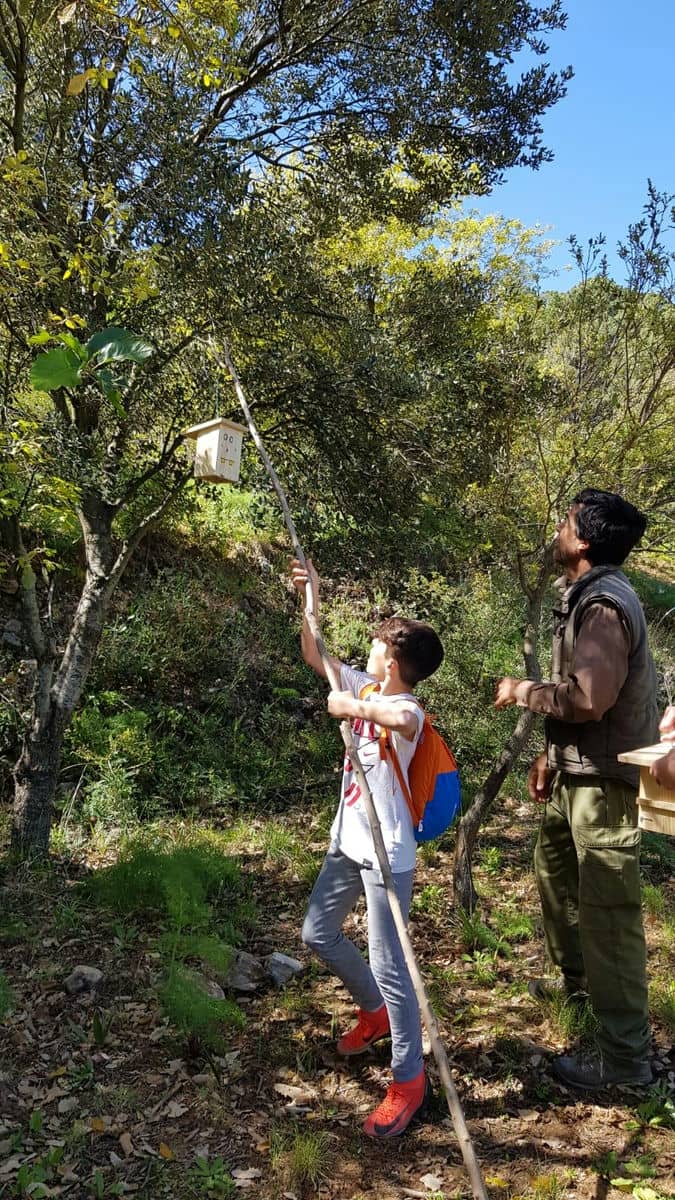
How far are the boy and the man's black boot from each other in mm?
662

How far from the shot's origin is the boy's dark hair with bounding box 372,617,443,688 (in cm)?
305

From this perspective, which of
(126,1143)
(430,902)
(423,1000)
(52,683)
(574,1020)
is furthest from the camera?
(52,683)

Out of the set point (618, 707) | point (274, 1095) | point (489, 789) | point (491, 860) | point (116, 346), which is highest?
point (116, 346)

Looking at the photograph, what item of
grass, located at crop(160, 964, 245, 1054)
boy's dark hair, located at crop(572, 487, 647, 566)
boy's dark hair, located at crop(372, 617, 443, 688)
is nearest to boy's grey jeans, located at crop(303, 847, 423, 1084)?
grass, located at crop(160, 964, 245, 1054)

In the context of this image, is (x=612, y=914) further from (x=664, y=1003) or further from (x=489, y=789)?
(x=489, y=789)

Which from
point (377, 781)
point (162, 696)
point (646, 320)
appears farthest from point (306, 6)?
point (162, 696)

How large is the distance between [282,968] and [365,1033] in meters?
0.82

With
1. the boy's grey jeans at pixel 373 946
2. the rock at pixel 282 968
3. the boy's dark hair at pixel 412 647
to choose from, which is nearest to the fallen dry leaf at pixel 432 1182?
the boy's grey jeans at pixel 373 946

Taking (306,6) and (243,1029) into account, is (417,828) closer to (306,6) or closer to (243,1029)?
(243,1029)

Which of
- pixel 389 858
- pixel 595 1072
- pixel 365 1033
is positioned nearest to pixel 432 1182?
pixel 365 1033

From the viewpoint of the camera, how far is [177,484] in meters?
5.34

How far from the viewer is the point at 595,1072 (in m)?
3.26

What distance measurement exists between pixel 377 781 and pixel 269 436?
3.06 m

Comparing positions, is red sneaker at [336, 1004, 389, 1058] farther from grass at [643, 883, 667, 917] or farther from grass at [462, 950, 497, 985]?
grass at [643, 883, 667, 917]
